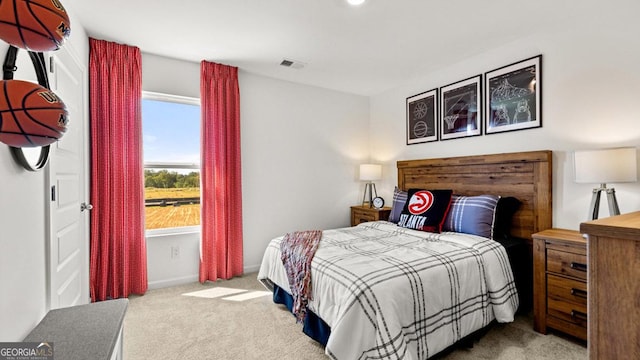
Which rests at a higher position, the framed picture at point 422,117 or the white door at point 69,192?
the framed picture at point 422,117

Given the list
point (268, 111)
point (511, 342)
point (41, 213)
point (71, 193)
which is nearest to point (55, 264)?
point (41, 213)

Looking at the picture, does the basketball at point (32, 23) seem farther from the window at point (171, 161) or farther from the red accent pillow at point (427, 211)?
the red accent pillow at point (427, 211)

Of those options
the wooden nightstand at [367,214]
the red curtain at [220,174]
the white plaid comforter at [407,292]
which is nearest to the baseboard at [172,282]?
the red curtain at [220,174]

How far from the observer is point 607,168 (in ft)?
6.43

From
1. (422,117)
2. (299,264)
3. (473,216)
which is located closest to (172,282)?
(299,264)

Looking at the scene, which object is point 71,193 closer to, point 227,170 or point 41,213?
point 41,213

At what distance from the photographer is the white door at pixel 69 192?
167 cm

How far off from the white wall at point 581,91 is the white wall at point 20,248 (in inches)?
141

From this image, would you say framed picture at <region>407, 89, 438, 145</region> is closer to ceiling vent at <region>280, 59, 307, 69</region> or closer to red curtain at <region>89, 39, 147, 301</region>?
ceiling vent at <region>280, 59, 307, 69</region>

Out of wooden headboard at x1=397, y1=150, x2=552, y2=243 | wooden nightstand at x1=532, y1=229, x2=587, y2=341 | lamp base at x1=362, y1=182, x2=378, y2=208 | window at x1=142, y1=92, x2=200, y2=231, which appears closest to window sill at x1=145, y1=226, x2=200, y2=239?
window at x1=142, y1=92, x2=200, y2=231

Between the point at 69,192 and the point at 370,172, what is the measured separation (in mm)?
3289

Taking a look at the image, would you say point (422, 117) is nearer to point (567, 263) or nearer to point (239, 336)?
point (567, 263)

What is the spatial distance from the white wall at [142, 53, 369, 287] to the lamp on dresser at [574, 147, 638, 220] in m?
2.74

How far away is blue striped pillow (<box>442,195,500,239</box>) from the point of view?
254cm
